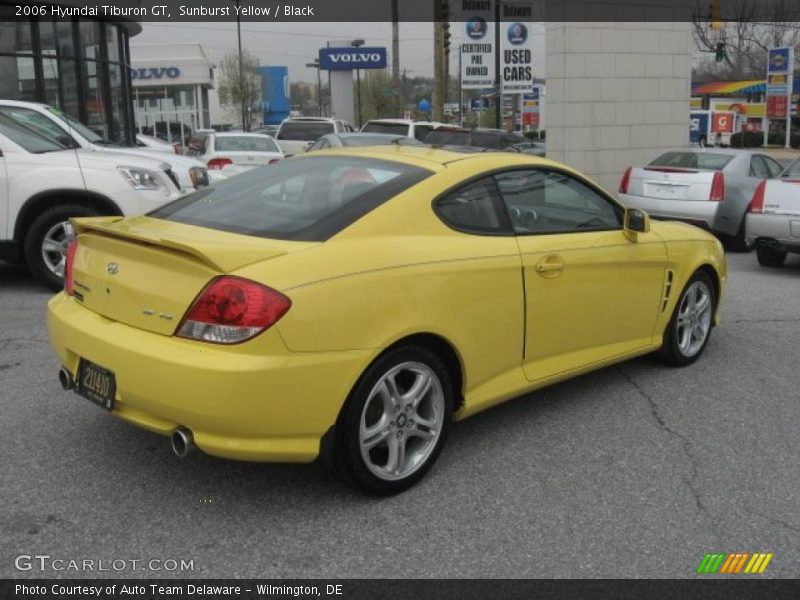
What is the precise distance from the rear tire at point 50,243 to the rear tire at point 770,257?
7600 millimetres

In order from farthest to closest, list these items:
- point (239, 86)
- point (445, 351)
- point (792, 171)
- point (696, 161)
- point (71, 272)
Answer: point (239, 86)
point (696, 161)
point (792, 171)
point (71, 272)
point (445, 351)

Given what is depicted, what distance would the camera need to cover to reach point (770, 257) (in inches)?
393

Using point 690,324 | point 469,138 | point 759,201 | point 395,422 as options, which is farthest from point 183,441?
point 469,138

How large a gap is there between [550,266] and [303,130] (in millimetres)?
19292

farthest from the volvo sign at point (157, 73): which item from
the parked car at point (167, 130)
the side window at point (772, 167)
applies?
the side window at point (772, 167)

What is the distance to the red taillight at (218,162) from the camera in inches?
595

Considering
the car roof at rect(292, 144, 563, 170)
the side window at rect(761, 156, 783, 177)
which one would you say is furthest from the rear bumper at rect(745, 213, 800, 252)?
the car roof at rect(292, 144, 563, 170)

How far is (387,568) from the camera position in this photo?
303cm

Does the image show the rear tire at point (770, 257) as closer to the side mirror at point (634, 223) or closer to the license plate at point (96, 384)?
the side mirror at point (634, 223)

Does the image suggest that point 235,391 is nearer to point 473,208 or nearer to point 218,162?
point 473,208

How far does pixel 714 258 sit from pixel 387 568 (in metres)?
3.63

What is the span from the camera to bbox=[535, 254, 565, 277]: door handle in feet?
13.6

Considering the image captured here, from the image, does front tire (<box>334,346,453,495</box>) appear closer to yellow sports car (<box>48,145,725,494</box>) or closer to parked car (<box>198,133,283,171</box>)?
yellow sports car (<box>48,145,725,494</box>)
